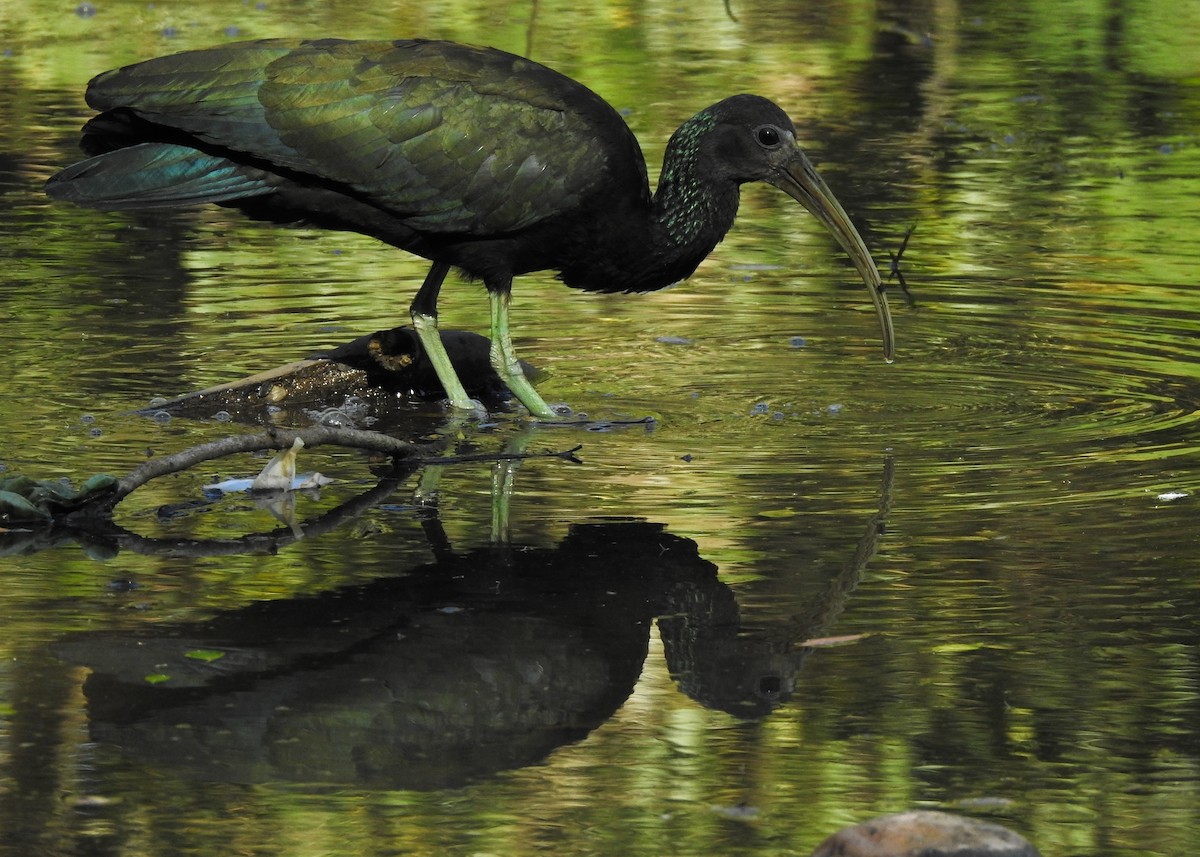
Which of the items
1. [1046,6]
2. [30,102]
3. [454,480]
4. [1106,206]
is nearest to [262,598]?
[454,480]

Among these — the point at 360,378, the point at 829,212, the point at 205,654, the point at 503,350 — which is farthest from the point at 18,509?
the point at 829,212

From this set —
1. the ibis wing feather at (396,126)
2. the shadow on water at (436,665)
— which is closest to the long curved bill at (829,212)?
the ibis wing feather at (396,126)

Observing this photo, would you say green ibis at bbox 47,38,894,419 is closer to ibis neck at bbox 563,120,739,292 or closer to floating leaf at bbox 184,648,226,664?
ibis neck at bbox 563,120,739,292

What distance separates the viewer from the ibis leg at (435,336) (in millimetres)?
9039

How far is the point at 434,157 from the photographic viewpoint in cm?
855

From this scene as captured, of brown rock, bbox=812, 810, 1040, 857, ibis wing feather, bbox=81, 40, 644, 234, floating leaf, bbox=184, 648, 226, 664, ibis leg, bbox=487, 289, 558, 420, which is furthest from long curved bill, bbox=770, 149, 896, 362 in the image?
brown rock, bbox=812, 810, 1040, 857

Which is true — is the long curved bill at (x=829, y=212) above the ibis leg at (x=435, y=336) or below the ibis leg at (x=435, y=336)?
above

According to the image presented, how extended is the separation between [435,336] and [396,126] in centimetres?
92

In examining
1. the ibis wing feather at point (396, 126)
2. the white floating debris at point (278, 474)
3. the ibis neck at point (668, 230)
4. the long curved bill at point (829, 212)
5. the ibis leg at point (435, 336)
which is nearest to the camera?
the white floating debris at point (278, 474)

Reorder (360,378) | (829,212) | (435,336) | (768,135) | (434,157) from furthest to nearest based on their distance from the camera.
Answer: (360,378)
(435,336)
(829,212)
(768,135)
(434,157)

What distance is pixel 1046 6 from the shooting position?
23328mm

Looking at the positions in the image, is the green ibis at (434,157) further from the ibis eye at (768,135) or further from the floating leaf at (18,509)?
the floating leaf at (18,509)

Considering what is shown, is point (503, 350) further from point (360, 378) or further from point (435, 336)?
point (360, 378)

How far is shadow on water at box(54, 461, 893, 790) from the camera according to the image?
204 inches
